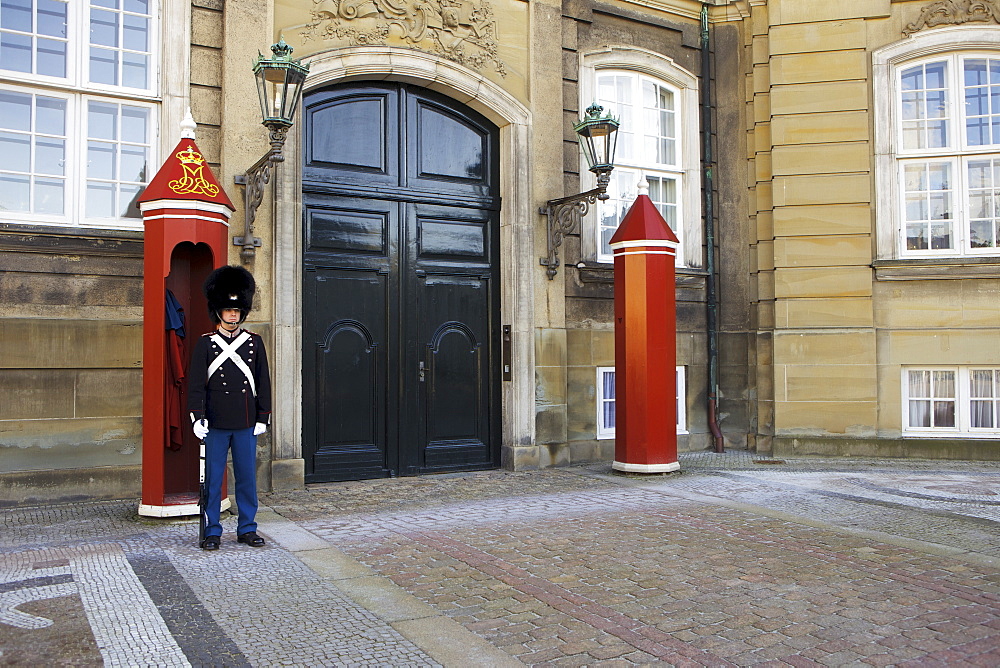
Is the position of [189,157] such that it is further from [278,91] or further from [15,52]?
[15,52]

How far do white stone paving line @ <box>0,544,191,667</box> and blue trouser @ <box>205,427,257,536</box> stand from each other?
2.12 feet

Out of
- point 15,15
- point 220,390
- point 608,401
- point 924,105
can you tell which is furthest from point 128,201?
point 924,105

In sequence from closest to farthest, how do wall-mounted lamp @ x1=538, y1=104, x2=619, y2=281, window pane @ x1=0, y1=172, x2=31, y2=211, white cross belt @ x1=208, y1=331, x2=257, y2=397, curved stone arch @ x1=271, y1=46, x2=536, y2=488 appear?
white cross belt @ x1=208, y1=331, x2=257, y2=397 → window pane @ x1=0, y1=172, x2=31, y2=211 → curved stone arch @ x1=271, y1=46, x2=536, y2=488 → wall-mounted lamp @ x1=538, y1=104, x2=619, y2=281

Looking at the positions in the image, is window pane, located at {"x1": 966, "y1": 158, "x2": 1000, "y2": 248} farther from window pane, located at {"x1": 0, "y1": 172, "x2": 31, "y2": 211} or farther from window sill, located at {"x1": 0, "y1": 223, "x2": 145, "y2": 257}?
window pane, located at {"x1": 0, "y1": 172, "x2": 31, "y2": 211}

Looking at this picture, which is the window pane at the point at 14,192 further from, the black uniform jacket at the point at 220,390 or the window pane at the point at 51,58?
the black uniform jacket at the point at 220,390

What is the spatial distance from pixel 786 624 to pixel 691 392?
7.02 meters

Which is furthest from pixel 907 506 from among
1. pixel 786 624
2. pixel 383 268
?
pixel 383 268

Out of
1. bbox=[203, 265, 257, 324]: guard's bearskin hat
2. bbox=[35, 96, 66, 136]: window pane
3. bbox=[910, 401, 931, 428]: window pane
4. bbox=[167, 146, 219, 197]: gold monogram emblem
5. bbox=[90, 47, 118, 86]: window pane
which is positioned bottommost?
bbox=[910, 401, 931, 428]: window pane

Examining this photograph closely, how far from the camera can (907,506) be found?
749 cm

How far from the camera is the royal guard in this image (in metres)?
6.08

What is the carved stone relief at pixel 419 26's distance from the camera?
877cm

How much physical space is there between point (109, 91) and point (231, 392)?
11.5 feet

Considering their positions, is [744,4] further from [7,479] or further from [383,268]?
[7,479]

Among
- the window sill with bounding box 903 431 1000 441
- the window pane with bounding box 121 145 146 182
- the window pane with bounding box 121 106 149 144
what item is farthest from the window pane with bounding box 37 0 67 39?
the window sill with bounding box 903 431 1000 441
